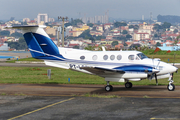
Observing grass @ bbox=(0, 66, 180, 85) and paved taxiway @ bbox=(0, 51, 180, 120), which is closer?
paved taxiway @ bbox=(0, 51, 180, 120)

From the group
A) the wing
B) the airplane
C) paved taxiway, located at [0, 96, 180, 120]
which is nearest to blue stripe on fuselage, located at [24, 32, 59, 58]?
the airplane

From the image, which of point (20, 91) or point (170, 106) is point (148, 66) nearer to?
point (170, 106)

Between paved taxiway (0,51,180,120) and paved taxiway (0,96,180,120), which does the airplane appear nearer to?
paved taxiway (0,51,180,120)

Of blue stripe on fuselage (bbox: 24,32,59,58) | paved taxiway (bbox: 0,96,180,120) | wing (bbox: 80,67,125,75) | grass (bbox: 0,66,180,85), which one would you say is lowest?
paved taxiway (bbox: 0,96,180,120)

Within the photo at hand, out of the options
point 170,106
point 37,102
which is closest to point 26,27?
point 37,102

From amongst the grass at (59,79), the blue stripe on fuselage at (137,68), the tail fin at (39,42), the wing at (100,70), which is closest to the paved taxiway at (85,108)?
the wing at (100,70)

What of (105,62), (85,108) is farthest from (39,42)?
(85,108)

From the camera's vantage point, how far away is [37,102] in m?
19.8

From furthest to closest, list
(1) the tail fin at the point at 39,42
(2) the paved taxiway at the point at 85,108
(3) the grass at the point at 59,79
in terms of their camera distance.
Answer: (3) the grass at the point at 59,79, (1) the tail fin at the point at 39,42, (2) the paved taxiway at the point at 85,108

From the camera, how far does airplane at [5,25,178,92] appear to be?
23.2m

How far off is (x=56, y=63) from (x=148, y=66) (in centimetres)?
792

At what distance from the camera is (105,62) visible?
80.2 feet

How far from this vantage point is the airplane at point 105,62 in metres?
23.2

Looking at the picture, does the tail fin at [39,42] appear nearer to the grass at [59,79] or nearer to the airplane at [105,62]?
the airplane at [105,62]
